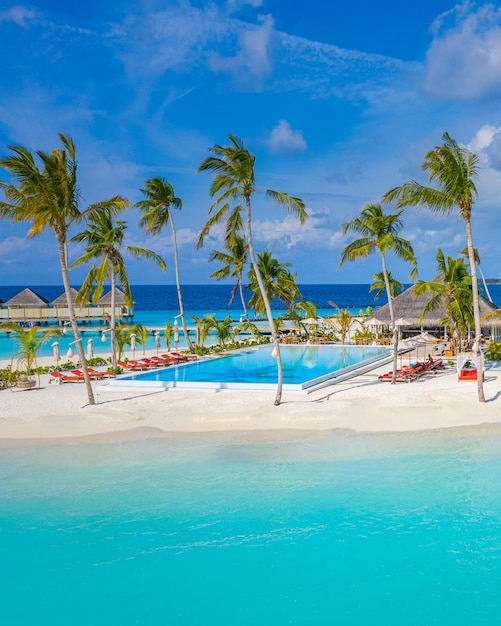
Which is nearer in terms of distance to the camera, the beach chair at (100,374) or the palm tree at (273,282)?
the beach chair at (100,374)

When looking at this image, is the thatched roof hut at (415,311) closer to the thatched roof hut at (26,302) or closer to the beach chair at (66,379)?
the beach chair at (66,379)

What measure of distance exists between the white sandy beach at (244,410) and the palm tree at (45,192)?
8.89 feet

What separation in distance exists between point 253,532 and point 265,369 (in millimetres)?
13820

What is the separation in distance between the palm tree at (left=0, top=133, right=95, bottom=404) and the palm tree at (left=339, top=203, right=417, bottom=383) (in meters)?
8.40

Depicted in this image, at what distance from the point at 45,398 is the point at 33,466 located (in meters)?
5.61

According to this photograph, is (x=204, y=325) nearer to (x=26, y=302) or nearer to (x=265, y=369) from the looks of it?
(x=265, y=369)

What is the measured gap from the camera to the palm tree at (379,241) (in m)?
17.2

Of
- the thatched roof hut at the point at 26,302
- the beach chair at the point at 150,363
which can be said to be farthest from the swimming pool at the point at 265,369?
the thatched roof hut at the point at 26,302

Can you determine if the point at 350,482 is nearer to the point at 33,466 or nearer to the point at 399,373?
the point at 33,466

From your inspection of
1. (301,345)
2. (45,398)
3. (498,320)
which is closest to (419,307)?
(498,320)

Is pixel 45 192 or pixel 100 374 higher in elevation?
pixel 45 192

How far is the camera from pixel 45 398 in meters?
16.3

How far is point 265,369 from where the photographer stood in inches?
872

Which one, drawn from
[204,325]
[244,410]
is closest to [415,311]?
[204,325]
